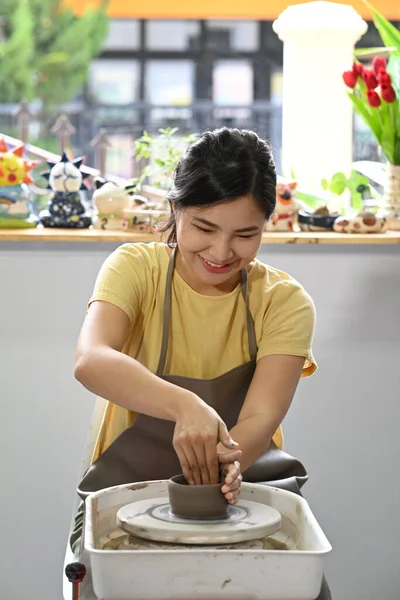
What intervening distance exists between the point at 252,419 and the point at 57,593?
Answer: 109 cm

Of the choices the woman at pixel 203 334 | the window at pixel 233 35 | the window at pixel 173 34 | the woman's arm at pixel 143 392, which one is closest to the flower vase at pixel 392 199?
the woman at pixel 203 334

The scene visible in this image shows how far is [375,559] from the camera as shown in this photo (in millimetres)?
2324

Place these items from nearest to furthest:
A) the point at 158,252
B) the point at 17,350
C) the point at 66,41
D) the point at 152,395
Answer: the point at 152,395 → the point at 158,252 → the point at 17,350 → the point at 66,41

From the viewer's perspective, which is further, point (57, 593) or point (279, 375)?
point (57, 593)

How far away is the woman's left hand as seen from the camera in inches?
45.3

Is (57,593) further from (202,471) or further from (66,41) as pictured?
(66,41)

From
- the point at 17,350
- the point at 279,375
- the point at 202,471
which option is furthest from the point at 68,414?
the point at 202,471

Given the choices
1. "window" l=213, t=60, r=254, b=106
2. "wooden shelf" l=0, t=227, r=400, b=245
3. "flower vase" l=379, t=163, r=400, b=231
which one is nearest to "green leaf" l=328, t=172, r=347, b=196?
"flower vase" l=379, t=163, r=400, b=231

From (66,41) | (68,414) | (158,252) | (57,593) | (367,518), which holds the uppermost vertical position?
(66,41)

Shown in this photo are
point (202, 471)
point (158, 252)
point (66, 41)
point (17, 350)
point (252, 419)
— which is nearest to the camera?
point (202, 471)

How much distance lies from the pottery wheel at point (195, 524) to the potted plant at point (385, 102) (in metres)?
1.33

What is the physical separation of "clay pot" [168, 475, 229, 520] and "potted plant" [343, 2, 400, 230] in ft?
4.48

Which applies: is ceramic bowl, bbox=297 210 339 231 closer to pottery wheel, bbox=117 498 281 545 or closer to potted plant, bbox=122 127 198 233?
potted plant, bbox=122 127 198 233

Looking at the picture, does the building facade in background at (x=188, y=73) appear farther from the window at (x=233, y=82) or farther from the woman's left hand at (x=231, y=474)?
the woman's left hand at (x=231, y=474)
